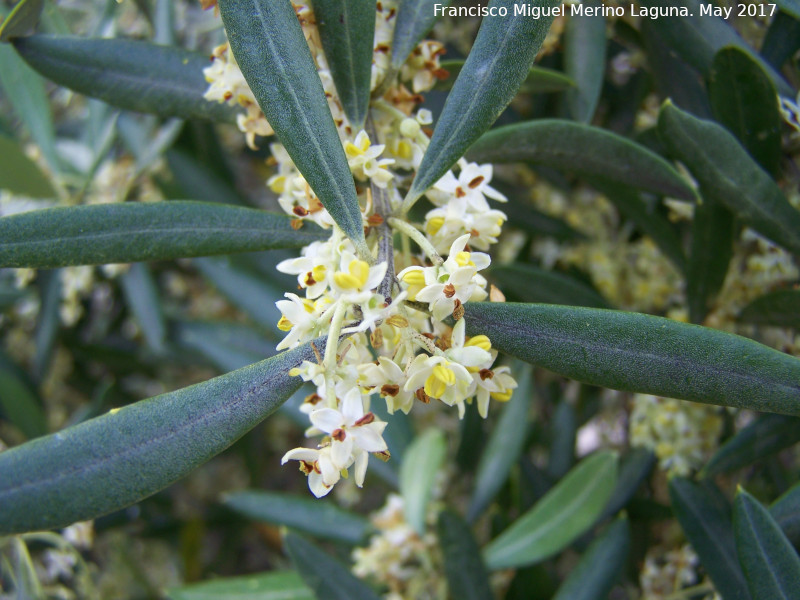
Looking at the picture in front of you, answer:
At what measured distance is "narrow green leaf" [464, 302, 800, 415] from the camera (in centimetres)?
63

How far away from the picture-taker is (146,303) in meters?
1.65

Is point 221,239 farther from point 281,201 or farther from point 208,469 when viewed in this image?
point 208,469

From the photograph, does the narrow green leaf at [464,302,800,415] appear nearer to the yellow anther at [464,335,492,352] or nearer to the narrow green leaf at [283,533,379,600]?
the yellow anther at [464,335,492,352]

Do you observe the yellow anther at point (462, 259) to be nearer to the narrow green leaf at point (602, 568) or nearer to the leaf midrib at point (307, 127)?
the leaf midrib at point (307, 127)

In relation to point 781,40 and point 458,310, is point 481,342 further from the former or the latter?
point 781,40

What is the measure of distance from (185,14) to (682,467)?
69.4 inches

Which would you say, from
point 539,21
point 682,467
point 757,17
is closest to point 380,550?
point 682,467

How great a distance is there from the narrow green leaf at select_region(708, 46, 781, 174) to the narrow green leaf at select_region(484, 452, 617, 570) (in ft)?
1.89

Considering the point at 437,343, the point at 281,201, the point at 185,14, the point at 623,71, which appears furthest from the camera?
the point at 185,14

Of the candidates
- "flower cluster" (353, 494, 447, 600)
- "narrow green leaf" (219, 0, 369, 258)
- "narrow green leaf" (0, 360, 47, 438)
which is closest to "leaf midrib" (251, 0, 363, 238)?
"narrow green leaf" (219, 0, 369, 258)

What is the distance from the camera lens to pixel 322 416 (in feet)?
1.99

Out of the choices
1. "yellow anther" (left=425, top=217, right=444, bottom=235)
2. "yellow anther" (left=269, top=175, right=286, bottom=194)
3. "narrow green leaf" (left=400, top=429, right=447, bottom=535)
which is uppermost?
"yellow anther" (left=425, top=217, right=444, bottom=235)

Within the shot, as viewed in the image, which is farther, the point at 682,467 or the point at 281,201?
the point at 682,467

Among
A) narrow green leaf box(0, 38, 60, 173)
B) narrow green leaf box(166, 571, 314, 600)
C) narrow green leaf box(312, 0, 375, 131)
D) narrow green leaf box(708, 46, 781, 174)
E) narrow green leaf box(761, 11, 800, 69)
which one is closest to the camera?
narrow green leaf box(312, 0, 375, 131)
